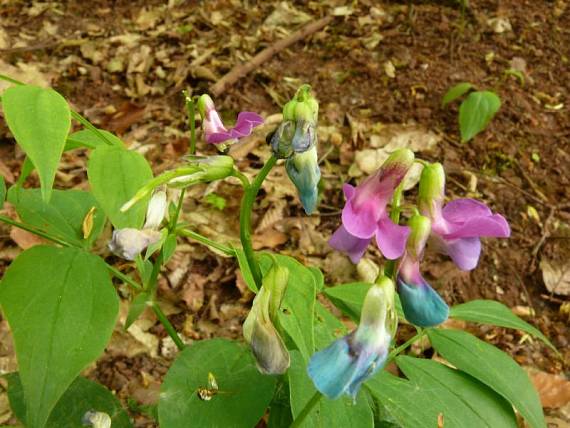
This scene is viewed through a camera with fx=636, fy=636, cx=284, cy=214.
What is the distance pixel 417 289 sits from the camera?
3.51ft

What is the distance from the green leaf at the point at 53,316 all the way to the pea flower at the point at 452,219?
2.18ft

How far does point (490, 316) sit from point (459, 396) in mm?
291

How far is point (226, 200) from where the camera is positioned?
10.1ft

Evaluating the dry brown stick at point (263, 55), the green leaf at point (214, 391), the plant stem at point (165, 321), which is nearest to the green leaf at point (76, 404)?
the plant stem at point (165, 321)

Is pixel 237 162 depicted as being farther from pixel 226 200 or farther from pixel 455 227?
pixel 455 227

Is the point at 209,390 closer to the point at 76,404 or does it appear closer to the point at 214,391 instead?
the point at 214,391

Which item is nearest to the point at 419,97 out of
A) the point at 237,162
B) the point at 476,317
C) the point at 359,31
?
the point at 359,31

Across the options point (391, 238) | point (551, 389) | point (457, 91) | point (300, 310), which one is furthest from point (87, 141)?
point (457, 91)

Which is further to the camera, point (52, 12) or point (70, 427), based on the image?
point (52, 12)

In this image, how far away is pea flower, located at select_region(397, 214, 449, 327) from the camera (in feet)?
3.45

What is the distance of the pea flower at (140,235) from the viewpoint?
1.14 metres

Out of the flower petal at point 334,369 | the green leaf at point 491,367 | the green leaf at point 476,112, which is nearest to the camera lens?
the flower petal at point 334,369

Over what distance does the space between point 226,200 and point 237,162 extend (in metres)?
0.34

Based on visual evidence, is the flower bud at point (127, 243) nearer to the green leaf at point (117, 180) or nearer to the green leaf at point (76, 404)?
the green leaf at point (117, 180)
